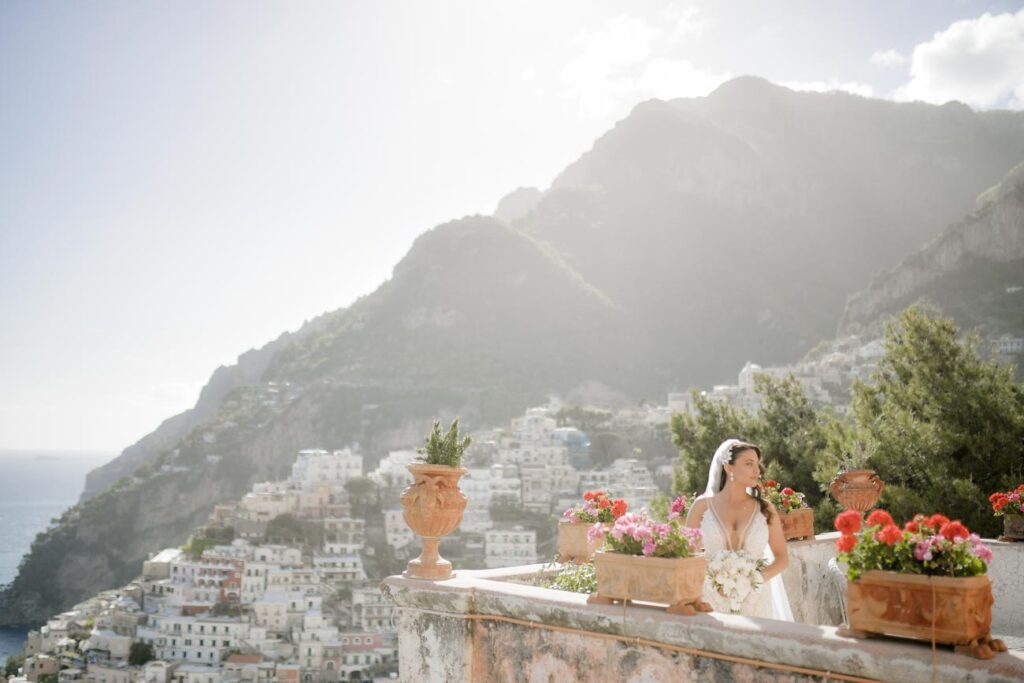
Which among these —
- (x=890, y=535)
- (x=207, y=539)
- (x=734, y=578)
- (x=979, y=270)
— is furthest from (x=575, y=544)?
(x=979, y=270)

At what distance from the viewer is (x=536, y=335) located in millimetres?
117000

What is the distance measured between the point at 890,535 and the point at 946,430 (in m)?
9.20

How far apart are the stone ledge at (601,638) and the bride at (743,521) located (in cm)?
76

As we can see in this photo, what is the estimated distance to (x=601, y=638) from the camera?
10.3 ft

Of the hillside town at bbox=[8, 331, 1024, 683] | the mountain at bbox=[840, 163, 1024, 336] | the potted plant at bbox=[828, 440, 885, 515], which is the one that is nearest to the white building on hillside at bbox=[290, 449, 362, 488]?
the hillside town at bbox=[8, 331, 1024, 683]

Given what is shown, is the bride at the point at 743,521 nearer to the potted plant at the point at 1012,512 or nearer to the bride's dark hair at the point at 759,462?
the bride's dark hair at the point at 759,462

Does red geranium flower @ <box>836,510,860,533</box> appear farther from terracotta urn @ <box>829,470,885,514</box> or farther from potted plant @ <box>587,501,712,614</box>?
terracotta urn @ <box>829,470,885,514</box>

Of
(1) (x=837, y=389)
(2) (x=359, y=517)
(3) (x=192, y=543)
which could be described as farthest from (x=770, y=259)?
(3) (x=192, y=543)

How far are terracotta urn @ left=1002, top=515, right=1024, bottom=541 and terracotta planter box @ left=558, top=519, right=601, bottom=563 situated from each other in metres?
3.17

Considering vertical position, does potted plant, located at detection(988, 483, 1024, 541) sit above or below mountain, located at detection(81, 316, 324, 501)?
below

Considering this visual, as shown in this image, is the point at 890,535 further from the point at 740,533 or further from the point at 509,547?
the point at 509,547

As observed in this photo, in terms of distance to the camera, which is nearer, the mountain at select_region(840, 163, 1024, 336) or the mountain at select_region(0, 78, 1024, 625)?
the mountain at select_region(840, 163, 1024, 336)

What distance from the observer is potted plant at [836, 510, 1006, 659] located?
2363 millimetres

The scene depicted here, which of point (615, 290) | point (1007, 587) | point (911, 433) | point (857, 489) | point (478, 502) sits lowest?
point (478, 502)
